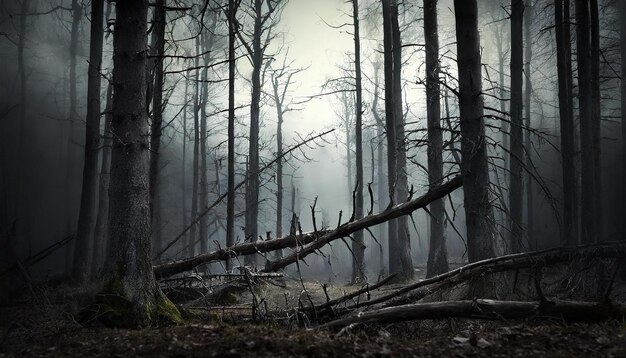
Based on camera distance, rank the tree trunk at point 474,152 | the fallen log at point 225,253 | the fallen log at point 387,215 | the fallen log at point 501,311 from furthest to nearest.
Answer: the fallen log at point 225,253 < the fallen log at point 387,215 < the tree trunk at point 474,152 < the fallen log at point 501,311

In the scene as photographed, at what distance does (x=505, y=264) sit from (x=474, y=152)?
1758mm

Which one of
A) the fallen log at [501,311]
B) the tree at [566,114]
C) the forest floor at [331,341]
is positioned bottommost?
the forest floor at [331,341]

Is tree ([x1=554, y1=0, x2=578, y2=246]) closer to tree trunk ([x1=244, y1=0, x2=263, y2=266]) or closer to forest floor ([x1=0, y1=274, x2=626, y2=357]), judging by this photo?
forest floor ([x1=0, y1=274, x2=626, y2=357])

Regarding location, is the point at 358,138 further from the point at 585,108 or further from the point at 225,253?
the point at 225,253

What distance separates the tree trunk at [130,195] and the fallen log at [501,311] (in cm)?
254

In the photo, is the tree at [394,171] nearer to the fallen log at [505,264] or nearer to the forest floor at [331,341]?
the fallen log at [505,264]

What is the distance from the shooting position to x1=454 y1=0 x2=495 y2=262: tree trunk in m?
6.07

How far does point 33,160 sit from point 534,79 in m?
33.4

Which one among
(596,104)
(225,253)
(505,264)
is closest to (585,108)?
(596,104)

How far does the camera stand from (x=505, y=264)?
547 centimetres

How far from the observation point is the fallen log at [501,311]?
4.42 metres

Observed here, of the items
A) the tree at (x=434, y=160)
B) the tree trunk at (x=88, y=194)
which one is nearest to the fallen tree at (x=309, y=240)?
the tree at (x=434, y=160)

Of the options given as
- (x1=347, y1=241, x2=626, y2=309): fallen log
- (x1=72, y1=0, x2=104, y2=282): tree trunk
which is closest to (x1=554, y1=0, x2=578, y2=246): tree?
(x1=347, y1=241, x2=626, y2=309): fallen log

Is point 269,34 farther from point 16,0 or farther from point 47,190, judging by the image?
point 47,190
